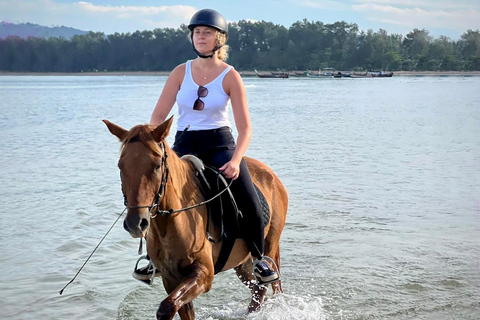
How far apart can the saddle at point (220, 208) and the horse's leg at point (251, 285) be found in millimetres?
1161

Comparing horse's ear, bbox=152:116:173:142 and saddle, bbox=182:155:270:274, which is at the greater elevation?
horse's ear, bbox=152:116:173:142

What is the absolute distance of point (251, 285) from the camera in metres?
6.94

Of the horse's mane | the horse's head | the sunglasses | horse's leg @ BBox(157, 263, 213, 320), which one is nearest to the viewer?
the horse's head

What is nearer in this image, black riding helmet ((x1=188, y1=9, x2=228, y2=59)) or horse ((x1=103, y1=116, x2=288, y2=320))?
horse ((x1=103, y1=116, x2=288, y2=320))

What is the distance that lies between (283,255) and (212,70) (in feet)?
15.7

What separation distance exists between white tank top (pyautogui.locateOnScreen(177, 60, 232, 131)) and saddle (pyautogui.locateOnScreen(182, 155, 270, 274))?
0.30 m

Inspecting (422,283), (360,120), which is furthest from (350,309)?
(360,120)

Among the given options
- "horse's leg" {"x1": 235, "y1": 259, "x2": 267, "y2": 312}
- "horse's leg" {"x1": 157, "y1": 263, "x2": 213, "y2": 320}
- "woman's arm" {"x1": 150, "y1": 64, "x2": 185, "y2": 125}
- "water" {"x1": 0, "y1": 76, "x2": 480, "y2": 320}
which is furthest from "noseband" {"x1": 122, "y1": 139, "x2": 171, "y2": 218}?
"water" {"x1": 0, "y1": 76, "x2": 480, "y2": 320}

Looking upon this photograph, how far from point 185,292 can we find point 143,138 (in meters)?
1.24

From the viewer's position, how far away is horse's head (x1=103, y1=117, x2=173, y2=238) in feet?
13.9

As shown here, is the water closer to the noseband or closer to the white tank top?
the white tank top

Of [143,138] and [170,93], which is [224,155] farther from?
[143,138]

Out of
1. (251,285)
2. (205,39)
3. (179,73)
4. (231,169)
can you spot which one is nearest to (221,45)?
(205,39)

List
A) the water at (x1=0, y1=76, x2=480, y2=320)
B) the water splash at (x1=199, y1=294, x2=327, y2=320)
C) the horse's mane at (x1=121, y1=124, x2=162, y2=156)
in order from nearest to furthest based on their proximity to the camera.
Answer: the horse's mane at (x1=121, y1=124, x2=162, y2=156) < the water splash at (x1=199, y1=294, x2=327, y2=320) < the water at (x1=0, y1=76, x2=480, y2=320)
